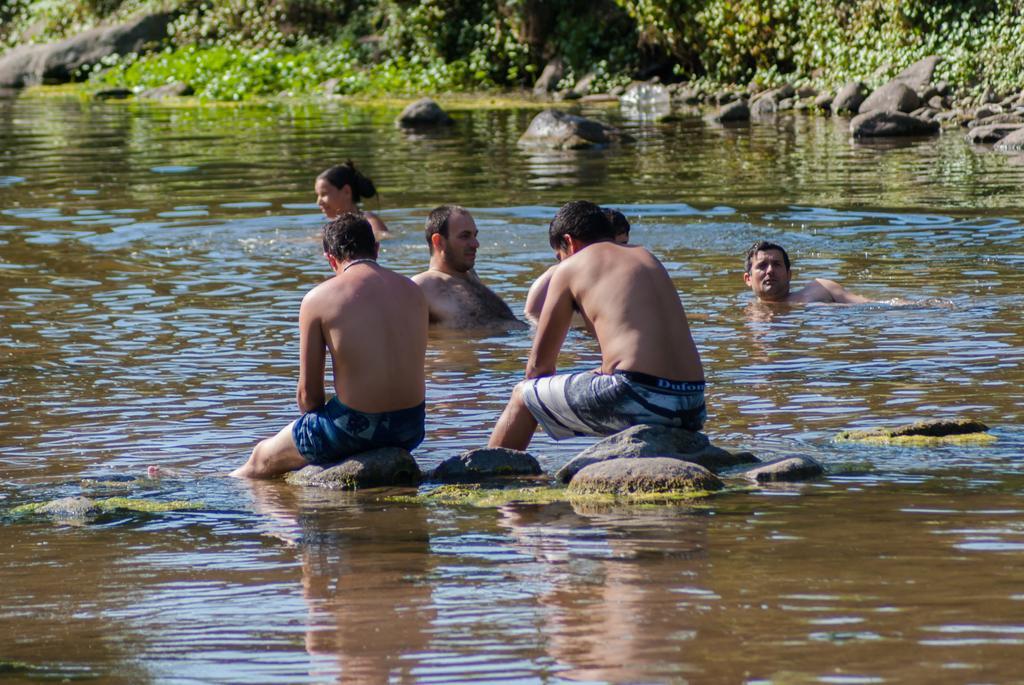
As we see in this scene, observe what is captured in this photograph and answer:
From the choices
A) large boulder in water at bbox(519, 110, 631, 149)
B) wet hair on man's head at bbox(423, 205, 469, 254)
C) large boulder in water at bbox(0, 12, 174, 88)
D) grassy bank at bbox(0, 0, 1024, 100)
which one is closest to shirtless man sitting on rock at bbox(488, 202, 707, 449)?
wet hair on man's head at bbox(423, 205, 469, 254)

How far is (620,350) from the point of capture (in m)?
6.85

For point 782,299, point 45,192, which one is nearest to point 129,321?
point 782,299

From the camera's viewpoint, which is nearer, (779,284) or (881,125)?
(779,284)

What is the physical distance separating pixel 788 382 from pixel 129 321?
198 inches

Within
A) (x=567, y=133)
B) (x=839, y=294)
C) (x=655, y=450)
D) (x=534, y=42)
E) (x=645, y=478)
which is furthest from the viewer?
(x=534, y=42)

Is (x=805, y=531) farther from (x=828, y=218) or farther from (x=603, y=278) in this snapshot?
(x=828, y=218)

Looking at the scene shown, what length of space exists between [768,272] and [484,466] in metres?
4.98

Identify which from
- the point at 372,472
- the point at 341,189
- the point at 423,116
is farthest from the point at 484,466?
the point at 423,116

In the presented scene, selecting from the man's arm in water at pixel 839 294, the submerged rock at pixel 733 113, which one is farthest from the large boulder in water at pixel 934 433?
the submerged rock at pixel 733 113

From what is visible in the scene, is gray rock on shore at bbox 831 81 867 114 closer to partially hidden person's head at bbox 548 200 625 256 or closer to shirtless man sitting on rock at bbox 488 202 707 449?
partially hidden person's head at bbox 548 200 625 256

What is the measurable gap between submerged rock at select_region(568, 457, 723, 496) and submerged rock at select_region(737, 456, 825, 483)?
213 mm

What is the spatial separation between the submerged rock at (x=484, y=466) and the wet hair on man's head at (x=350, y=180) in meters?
6.91

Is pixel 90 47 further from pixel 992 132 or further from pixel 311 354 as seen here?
pixel 311 354

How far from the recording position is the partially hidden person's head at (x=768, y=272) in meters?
11.3
